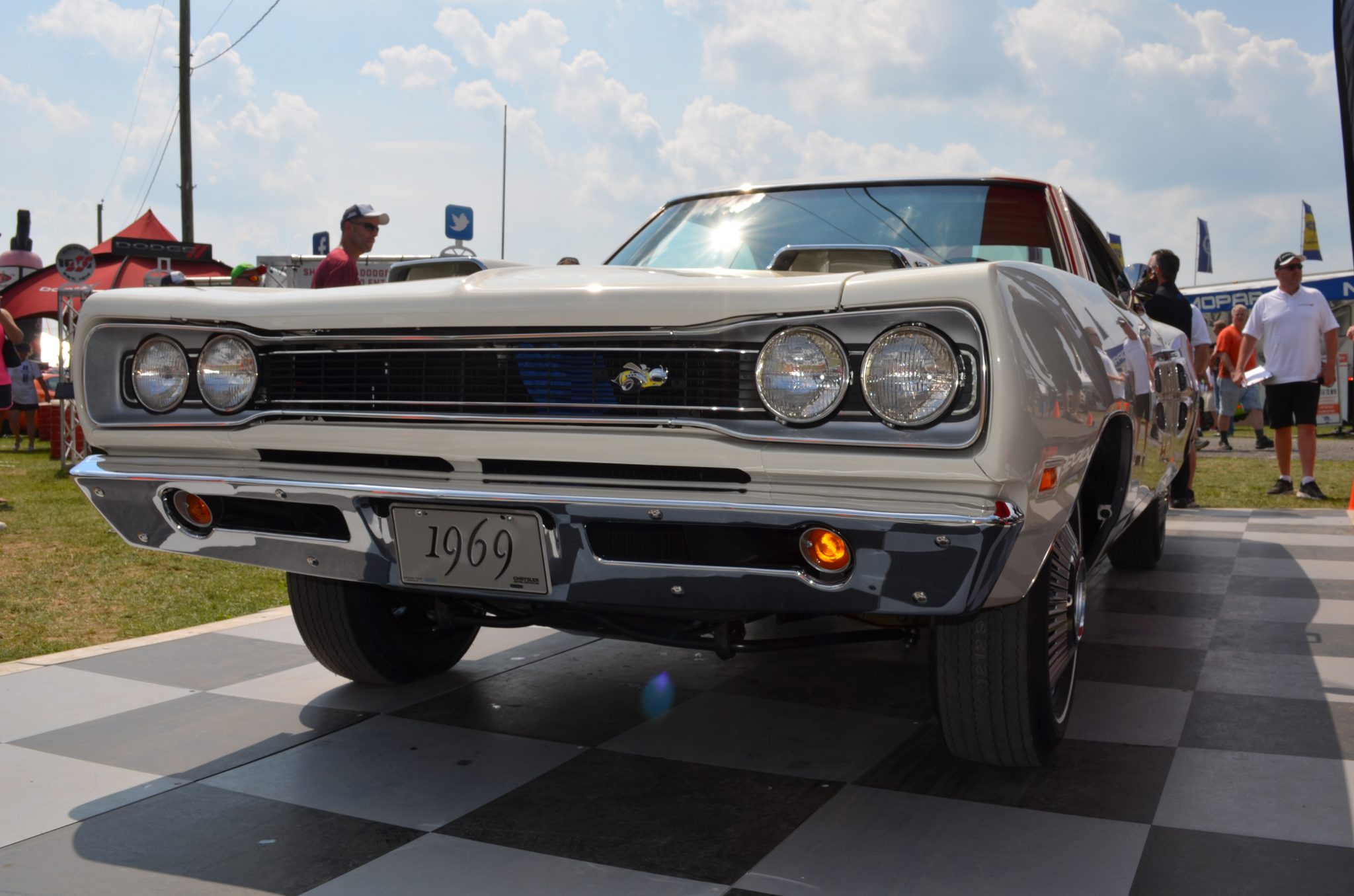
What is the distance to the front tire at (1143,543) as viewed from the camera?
5.25 metres

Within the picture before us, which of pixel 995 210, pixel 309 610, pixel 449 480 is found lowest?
pixel 309 610

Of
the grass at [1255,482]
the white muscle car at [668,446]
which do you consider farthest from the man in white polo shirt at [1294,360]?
the white muscle car at [668,446]

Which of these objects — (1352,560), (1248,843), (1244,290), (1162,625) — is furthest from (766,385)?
(1244,290)

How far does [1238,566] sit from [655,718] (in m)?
3.59

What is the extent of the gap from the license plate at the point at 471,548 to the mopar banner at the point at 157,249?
18.4 metres

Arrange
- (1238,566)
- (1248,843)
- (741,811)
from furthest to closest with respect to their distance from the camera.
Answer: (1238,566)
(741,811)
(1248,843)

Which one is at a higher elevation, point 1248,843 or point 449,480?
point 449,480

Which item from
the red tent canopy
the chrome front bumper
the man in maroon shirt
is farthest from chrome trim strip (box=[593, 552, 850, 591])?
the red tent canopy

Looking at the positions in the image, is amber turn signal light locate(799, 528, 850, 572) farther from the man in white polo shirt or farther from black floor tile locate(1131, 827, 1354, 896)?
the man in white polo shirt

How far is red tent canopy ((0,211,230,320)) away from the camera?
768 inches

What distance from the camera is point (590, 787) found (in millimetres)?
2682

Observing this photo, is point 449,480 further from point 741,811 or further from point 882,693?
point 882,693

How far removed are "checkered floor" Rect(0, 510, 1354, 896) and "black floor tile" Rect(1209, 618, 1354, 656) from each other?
22 mm

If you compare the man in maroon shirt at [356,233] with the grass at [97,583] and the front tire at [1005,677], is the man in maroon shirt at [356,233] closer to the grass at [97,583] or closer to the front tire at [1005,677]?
the grass at [97,583]
